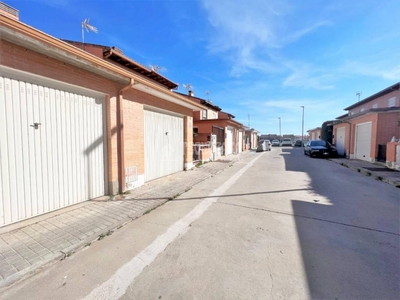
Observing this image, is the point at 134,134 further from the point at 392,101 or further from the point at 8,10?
the point at 392,101

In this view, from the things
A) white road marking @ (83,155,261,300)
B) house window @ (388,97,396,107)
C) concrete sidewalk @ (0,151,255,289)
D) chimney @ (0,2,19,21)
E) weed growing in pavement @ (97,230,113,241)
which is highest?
chimney @ (0,2,19,21)

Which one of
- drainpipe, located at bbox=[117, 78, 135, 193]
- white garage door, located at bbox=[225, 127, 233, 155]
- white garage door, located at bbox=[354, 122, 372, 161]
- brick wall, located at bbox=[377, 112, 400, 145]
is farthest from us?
white garage door, located at bbox=[225, 127, 233, 155]

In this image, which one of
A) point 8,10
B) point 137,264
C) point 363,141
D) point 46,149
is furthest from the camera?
point 363,141

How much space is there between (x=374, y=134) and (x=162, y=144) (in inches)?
516

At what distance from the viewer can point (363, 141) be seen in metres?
13.2

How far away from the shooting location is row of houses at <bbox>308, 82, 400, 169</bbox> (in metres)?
9.95

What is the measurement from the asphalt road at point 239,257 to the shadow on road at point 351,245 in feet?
0.04

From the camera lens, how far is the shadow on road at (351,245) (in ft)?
6.75

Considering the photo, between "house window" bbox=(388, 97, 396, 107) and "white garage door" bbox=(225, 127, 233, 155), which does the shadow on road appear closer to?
"white garage door" bbox=(225, 127, 233, 155)

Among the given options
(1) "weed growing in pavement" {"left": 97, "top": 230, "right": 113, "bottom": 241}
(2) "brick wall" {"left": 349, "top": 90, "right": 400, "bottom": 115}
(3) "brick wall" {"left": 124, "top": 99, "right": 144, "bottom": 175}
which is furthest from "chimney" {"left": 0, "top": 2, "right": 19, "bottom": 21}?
(2) "brick wall" {"left": 349, "top": 90, "right": 400, "bottom": 115}

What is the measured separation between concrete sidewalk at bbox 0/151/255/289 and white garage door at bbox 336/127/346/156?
18075mm

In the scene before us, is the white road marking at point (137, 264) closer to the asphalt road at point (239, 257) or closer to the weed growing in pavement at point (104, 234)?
the asphalt road at point (239, 257)

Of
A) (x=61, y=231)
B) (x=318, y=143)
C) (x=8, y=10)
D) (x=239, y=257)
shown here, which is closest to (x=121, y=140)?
(x=61, y=231)

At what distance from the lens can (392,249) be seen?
110 inches
